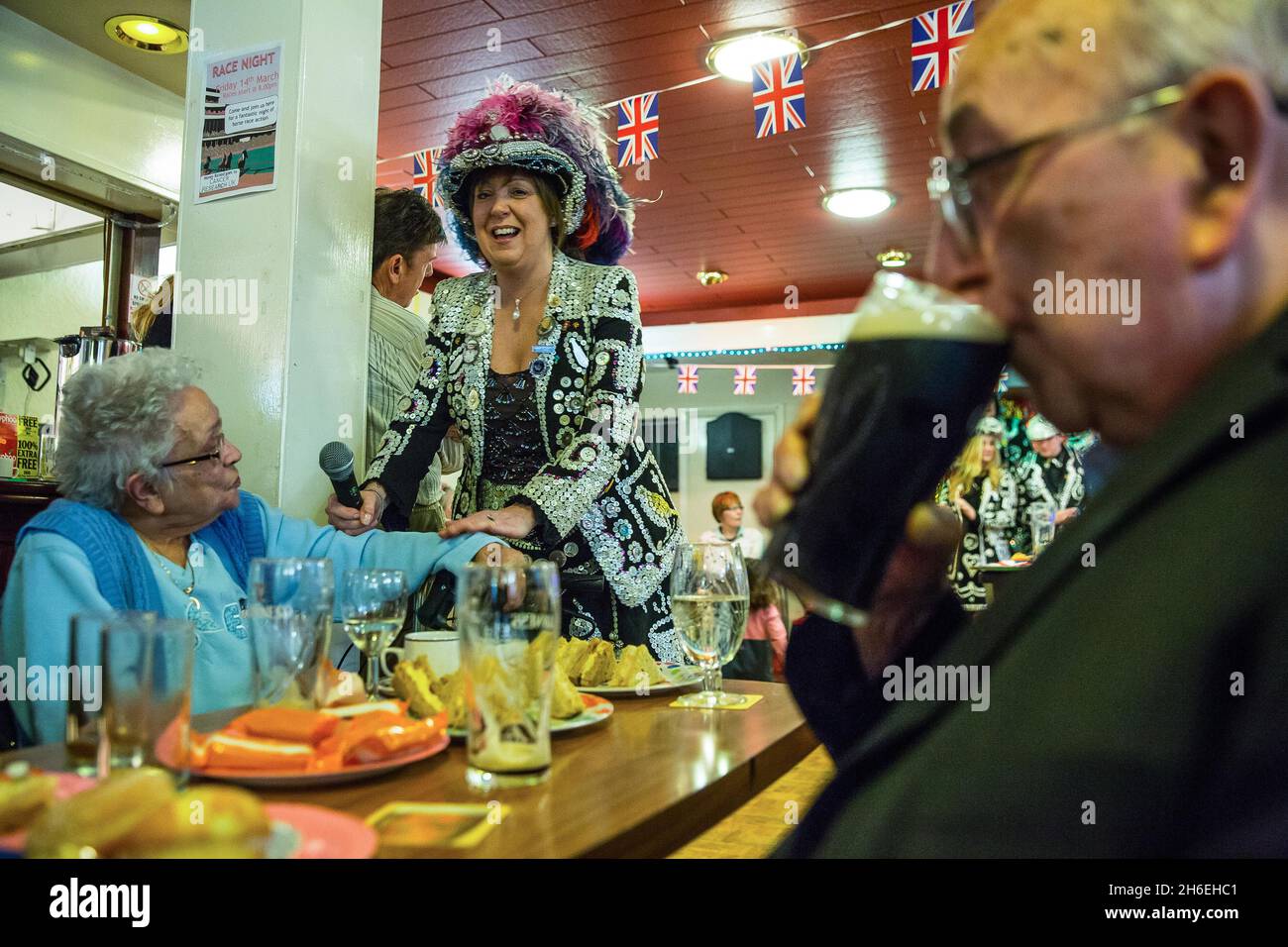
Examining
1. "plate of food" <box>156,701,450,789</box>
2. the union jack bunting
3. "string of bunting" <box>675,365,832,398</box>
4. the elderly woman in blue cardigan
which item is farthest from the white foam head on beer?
the union jack bunting

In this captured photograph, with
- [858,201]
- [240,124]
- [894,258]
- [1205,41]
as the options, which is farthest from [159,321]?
[894,258]

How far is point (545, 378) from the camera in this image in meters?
1.90

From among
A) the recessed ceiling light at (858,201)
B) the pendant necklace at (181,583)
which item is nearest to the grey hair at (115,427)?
the pendant necklace at (181,583)

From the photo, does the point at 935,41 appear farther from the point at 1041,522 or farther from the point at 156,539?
the point at 1041,522

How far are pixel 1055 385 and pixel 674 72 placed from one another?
415cm

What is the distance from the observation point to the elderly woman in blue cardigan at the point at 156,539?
129 centimetres

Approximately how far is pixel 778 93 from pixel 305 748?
12.6ft

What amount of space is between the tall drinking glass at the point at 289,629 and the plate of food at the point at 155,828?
1.30 feet

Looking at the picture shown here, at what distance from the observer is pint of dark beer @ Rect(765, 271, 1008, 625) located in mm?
587

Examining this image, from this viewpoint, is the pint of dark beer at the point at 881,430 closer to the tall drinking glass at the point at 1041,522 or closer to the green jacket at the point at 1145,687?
the green jacket at the point at 1145,687

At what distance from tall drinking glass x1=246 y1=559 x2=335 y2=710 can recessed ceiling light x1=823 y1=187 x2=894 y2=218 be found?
5374mm
